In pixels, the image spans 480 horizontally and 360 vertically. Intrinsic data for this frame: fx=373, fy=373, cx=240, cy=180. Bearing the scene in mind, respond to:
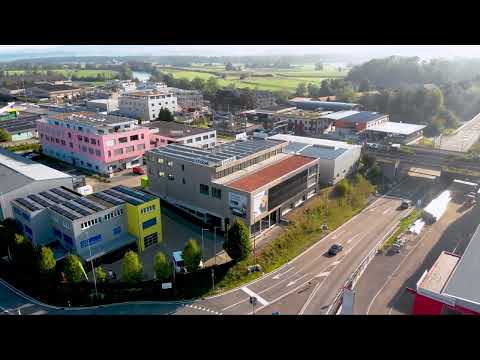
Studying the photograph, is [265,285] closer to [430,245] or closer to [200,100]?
[430,245]

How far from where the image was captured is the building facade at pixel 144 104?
2959 cm

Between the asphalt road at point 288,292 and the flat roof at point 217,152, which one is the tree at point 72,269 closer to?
the asphalt road at point 288,292

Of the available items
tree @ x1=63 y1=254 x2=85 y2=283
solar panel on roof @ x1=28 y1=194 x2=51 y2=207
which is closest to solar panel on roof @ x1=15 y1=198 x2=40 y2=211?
solar panel on roof @ x1=28 y1=194 x2=51 y2=207

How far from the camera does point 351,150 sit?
18.5 m

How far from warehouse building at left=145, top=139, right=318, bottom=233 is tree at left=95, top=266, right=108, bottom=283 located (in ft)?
14.7

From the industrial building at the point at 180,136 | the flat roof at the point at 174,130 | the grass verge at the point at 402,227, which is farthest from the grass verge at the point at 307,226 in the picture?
the flat roof at the point at 174,130

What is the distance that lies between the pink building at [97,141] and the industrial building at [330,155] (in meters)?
7.93

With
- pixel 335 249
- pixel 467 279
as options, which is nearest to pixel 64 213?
pixel 335 249

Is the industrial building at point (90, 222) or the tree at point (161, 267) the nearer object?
the tree at point (161, 267)

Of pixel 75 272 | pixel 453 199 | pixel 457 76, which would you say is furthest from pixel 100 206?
pixel 457 76

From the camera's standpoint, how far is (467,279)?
28.9 feet

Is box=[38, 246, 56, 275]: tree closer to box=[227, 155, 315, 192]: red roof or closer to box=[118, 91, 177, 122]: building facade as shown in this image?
box=[227, 155, 315, 192]: red roof

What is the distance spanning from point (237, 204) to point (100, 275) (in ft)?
15.9
